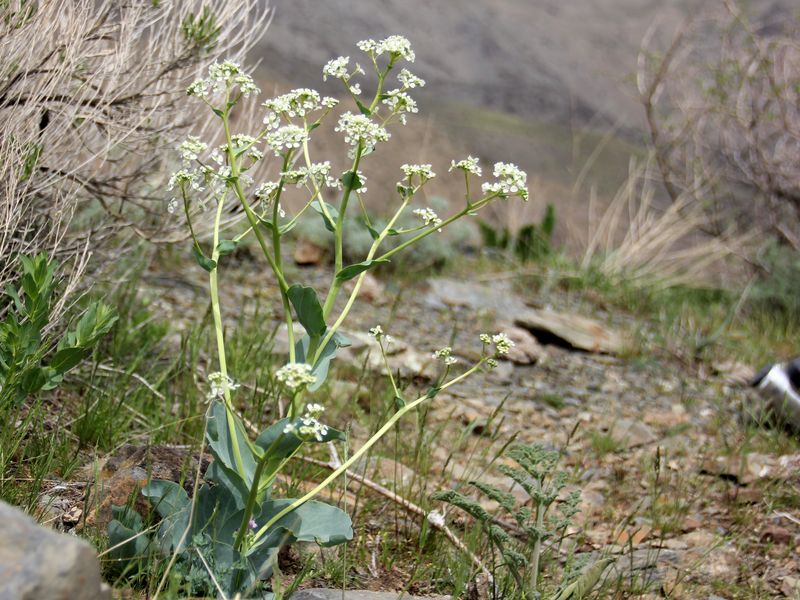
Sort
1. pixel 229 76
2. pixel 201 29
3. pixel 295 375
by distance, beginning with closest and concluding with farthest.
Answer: pixel 295 375
pixel 229 76
pixel 201 29

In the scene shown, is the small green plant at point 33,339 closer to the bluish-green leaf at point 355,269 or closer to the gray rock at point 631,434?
the bluish-green leaf at point 355,269

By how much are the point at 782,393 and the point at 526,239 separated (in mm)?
3180

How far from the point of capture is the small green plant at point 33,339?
2314 mm

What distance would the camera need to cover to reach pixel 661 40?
959cm

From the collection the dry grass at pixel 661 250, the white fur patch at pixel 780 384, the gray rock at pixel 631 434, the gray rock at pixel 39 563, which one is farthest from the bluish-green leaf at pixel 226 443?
the dry grass at pixel 661 250

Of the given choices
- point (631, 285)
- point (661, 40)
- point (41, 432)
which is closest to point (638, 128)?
point (661, 40)

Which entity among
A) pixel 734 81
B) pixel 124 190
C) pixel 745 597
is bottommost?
pixel 745 597

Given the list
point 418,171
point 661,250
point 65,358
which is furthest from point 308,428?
point 661,250

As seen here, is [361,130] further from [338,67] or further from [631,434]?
[631,434]

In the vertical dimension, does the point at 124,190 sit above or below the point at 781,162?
below

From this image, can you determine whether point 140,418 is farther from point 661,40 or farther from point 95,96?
point 661,40

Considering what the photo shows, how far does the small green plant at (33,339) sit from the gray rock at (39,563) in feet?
3.11

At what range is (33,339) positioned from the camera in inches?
92.7

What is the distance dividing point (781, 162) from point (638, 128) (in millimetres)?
2393
